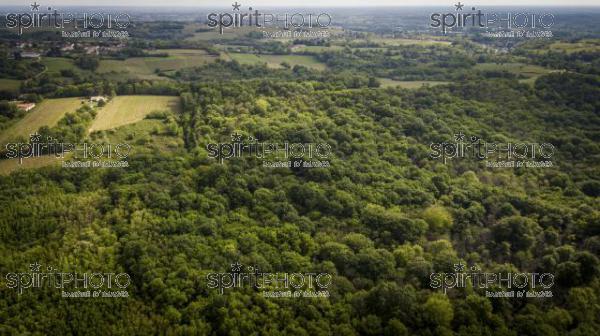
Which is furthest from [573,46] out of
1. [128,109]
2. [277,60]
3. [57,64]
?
[57,64]

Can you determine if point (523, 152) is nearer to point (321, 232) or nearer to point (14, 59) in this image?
point (321, 232)

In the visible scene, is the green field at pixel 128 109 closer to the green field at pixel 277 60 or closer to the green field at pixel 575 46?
the green field at pixel 277 60

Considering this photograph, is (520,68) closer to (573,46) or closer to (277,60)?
(573,46)

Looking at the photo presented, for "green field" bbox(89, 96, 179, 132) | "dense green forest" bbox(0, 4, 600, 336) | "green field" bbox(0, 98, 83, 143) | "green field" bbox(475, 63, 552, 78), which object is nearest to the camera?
"dense green forest" bbox(0, 4, 600, 336)

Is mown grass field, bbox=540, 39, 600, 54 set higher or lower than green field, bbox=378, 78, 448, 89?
higher

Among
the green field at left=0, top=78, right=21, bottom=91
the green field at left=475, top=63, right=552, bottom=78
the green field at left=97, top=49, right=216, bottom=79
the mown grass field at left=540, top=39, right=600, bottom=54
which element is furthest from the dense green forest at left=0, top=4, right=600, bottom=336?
the mown grass field at left=540, top=39, right=600, bottom=54

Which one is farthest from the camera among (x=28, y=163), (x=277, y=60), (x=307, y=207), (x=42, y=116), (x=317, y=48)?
(x=317, y=48)

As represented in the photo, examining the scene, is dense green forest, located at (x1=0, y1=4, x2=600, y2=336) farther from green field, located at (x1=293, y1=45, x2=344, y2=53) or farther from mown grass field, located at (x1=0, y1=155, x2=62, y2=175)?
green field, located at (x1=293, y1=45, x2=344, y2=53)
